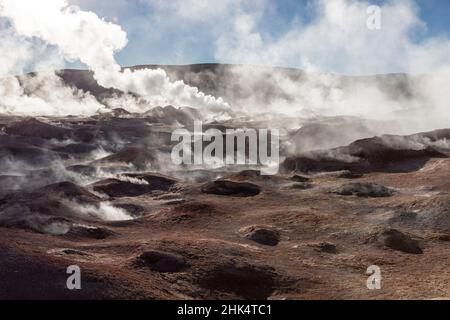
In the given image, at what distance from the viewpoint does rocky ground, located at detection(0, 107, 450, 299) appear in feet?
88.7

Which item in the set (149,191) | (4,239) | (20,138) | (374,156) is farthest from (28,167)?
(4,239)

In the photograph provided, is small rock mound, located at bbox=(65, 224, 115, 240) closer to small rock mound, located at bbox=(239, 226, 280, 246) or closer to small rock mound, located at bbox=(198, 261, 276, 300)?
small rock mound, located at bbox=(239, 226, 280, 246)

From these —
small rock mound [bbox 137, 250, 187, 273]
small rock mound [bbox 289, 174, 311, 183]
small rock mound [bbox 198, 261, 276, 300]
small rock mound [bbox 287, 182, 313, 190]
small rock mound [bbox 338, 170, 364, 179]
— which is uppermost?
small rock mound [bbox 338, 170, 364, 179]

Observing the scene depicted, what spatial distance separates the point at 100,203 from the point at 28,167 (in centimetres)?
3296

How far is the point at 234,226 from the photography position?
4362cm

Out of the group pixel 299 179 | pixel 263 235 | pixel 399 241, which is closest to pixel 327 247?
pixel 399 241

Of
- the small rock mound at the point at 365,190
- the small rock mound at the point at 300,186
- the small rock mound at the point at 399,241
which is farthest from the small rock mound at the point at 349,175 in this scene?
the small rock mound at the point at 399,241

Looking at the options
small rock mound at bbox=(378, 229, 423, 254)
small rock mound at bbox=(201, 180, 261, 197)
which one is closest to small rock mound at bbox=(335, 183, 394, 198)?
small rock mound at bbox=(201, 180, 261, 197)

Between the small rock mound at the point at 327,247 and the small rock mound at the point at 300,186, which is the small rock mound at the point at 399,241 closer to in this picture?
the small rock mound at the point at 327,247

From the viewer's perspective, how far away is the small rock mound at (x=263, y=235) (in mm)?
38469

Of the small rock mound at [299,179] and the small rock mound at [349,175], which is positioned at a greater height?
the small rock mound at [349,175]

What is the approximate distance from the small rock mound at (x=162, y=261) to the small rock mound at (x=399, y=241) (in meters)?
14.5

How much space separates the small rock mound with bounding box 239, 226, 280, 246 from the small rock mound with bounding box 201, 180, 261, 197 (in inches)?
647

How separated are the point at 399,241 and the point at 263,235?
938 cm
